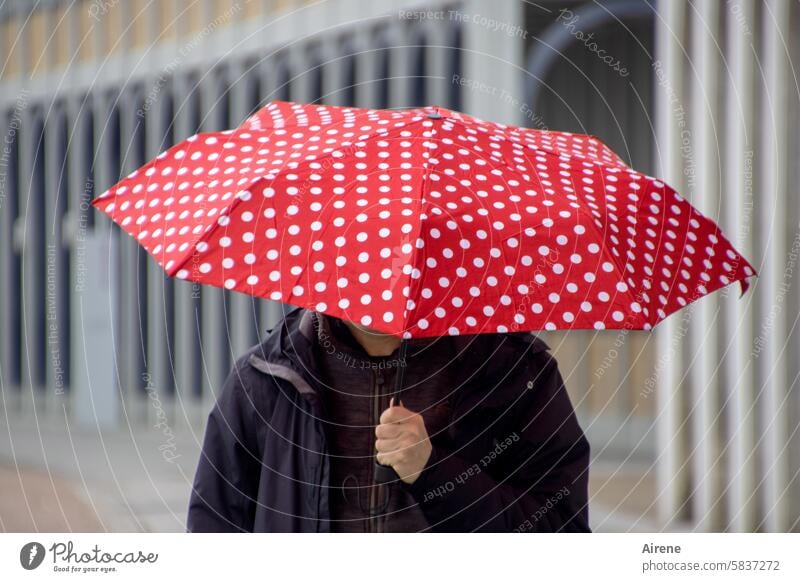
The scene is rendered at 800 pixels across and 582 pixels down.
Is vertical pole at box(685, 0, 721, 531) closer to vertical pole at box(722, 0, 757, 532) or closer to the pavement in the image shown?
vertical pole at box(722, 0, 757, 532)

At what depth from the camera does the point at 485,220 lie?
139 centimetres

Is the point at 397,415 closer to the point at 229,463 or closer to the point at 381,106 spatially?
the point at 229,463

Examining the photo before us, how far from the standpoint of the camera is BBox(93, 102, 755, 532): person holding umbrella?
1370 millimetres

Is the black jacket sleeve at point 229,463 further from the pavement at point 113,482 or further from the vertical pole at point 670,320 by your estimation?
the vertical pole at point 670,320

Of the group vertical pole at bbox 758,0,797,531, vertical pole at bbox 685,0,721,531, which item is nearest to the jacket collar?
vertical pole at bbox 758,0,797,531

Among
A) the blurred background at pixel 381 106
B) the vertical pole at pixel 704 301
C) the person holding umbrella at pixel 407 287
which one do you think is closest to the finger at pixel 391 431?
the person holding umbrella at pixel 407 287

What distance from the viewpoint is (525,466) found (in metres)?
1.62

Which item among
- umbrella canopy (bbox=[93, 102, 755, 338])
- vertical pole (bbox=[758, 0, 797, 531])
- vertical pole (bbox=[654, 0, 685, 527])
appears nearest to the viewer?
Answer: umbrella canopy (bbox=[93, 102, 755, 338])

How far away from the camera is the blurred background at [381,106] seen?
10.3 ft

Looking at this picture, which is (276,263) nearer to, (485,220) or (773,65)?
(485,220)

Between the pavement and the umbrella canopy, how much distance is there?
4.16 ft
